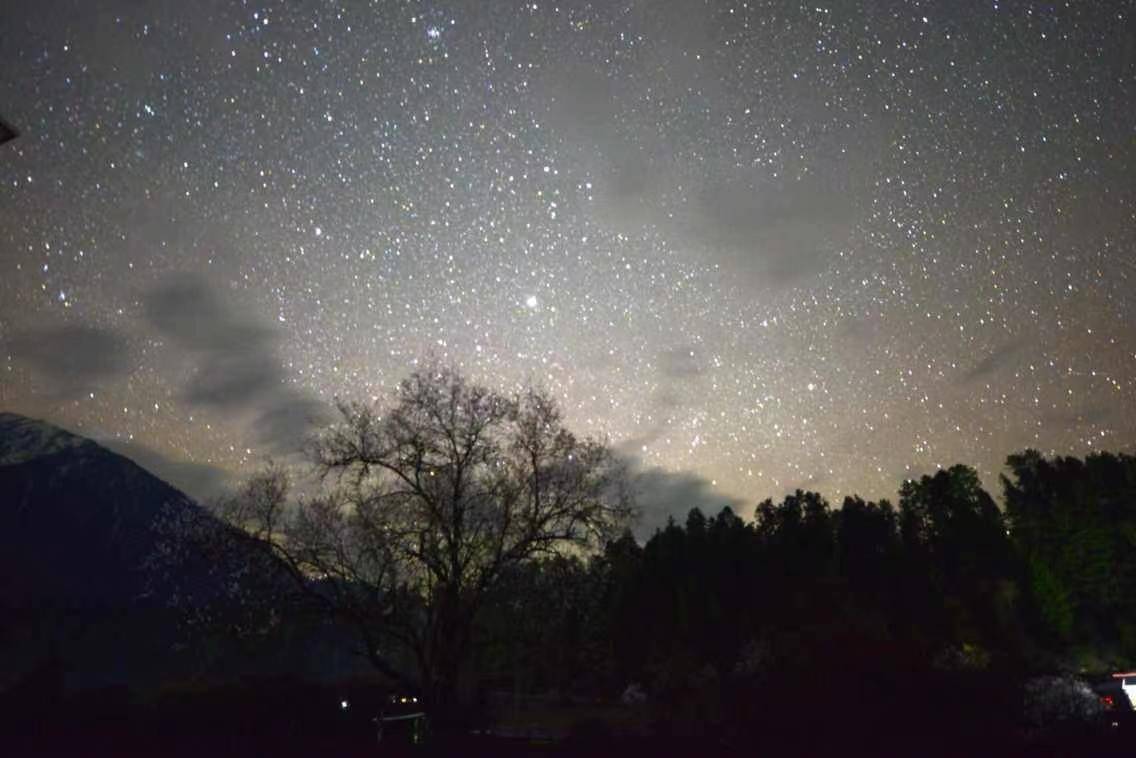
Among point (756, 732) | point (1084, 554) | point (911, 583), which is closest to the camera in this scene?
point (756, 732)

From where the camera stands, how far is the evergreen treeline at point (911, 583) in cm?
5856

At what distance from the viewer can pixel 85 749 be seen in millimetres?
13156

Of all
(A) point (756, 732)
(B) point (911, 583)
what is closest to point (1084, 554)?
(B) point (911, 583)

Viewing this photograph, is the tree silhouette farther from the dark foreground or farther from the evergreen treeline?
the dark foreground

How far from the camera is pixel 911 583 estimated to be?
68.2 metres

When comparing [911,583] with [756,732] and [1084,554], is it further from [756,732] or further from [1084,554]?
[756,732]

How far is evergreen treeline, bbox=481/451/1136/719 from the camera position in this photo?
192 feet

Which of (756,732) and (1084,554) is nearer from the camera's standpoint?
(756,732)

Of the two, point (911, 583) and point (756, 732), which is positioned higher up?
point (911, 583)

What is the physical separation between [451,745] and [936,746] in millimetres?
9419

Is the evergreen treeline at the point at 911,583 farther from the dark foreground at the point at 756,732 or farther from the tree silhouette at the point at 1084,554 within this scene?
the dark foreground at the point at 756,732

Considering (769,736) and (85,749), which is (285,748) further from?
(769,736)

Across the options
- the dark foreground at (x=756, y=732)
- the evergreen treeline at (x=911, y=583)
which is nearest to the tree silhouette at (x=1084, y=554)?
the evergreen treeline at (x=911, y=583)

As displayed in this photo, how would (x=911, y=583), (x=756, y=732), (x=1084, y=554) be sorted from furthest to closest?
(x=911, y=583) < (x=1084, y=554) < (x=756, y=732)
